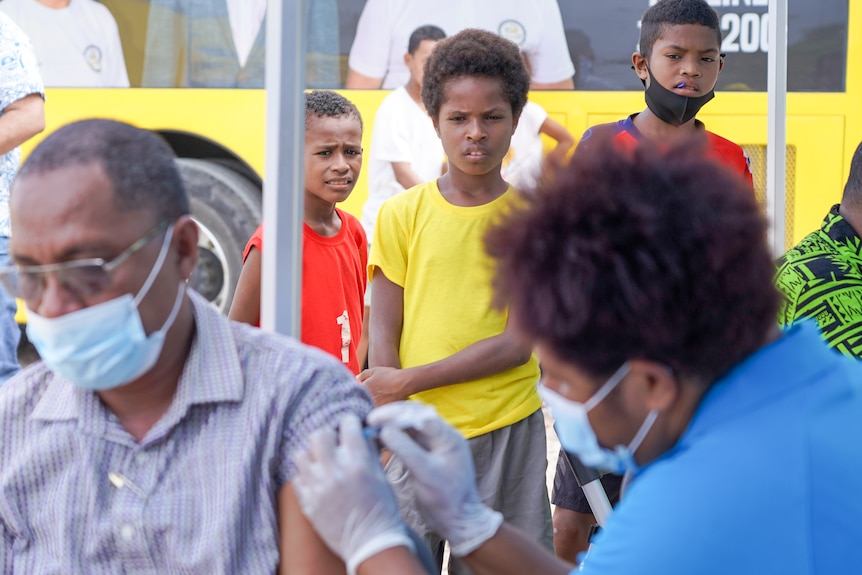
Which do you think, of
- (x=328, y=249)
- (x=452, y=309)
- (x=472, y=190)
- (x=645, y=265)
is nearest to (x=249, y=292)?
(x=328, y=249)

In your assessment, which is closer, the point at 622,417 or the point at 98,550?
the point at 622,417

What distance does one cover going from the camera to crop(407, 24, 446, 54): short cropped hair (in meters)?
5.33

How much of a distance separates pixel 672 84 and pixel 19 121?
2.04 meters

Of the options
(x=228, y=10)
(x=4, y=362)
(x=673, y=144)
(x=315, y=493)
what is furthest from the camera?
(x=228, y=10)

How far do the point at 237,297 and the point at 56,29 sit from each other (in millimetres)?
3622

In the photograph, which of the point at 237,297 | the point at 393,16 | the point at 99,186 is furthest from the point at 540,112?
the point at 99,186

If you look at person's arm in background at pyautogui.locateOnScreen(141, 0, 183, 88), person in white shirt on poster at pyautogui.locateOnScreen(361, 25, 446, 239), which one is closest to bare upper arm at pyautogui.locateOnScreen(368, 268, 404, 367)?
person in white shirt on poster at pyautogui.locateOnScreen(361, 25, 446, 239)

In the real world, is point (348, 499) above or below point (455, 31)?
below

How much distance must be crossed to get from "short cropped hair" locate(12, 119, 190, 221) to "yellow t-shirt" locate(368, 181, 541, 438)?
3.82 feet

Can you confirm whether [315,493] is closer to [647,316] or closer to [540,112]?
[647,316]

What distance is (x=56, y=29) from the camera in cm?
566

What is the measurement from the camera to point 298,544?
1.50 meters

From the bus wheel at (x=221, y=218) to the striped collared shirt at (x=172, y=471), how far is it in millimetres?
4398

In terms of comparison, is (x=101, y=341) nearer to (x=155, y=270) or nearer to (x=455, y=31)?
(x=155, y=270)
